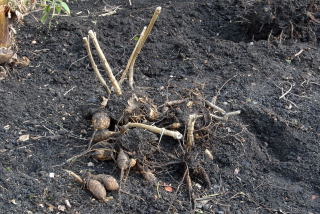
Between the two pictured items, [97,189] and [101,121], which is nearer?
[97,189]

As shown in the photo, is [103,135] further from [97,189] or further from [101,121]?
[97,189]

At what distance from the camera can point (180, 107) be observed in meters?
2.65

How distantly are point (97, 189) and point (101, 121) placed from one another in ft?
1.25

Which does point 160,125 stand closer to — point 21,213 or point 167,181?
point 167,181

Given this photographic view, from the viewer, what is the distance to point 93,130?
107 inches

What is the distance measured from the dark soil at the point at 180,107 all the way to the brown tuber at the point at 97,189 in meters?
0.04

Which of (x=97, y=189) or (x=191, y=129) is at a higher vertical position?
(x=191, y=129)

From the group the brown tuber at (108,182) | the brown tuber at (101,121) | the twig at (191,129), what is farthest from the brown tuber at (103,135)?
the twig at (191,129)

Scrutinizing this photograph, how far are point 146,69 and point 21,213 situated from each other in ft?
4.59

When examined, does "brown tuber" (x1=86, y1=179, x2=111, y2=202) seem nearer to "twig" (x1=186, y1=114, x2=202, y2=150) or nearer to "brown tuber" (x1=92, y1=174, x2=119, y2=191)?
"brown tuber" (x1=92, y1=174, x2=119, y2=191)

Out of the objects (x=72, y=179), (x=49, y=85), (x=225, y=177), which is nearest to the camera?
(x=72, y=179)

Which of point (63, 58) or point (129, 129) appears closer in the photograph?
point (129, 129)

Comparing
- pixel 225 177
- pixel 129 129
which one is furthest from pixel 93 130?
pixel 225 177

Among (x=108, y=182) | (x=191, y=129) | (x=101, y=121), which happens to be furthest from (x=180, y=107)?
(x=108, y=182)
